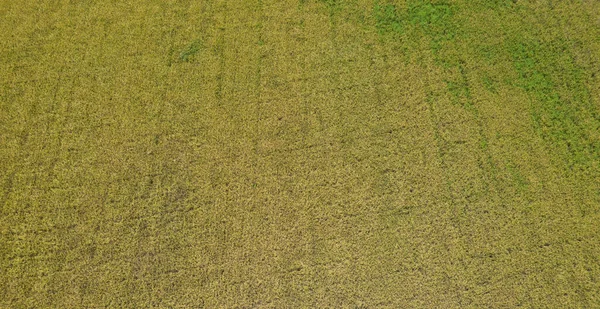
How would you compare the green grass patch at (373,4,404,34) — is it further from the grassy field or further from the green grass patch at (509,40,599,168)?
the green grass patch at (509,40,599,168)

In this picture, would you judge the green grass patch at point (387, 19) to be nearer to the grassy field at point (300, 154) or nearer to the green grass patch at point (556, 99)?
the grassy field at point (300, 154)

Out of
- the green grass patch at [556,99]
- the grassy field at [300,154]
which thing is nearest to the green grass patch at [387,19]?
the grassy field at [300,154]

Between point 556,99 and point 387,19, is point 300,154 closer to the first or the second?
point 387,19

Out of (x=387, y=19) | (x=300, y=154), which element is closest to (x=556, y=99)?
(x=387, y=19)

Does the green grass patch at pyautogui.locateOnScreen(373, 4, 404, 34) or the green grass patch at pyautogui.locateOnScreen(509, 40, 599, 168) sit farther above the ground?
the green grass patch at pyautogui.locateOnScreen(373, 4, 404, 34)

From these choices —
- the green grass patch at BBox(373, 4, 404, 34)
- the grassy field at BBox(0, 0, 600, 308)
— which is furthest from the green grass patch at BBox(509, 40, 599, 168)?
the green grass patch at BBox(373, 4, 404, 34)

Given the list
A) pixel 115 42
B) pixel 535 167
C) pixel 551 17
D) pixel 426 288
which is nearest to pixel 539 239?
pixel 535 167

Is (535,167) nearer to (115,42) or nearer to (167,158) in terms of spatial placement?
(167,158)

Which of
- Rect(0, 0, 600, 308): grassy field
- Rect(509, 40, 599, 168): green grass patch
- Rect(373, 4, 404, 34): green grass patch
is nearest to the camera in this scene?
Rect(0, 0, 600, 308): grassy field
